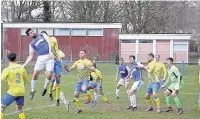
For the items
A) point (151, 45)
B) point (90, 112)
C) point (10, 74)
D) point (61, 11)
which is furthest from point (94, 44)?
point (10, 74)

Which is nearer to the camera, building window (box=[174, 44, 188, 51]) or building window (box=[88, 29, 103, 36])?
building window (box=[88, 29, 103, 36])

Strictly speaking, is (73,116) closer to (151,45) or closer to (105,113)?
(105,113)

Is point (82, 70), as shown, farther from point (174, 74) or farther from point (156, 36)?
point (156, 36)

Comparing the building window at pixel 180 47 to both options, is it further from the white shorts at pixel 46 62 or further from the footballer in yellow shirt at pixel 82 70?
the white shorts at pixel 46 62

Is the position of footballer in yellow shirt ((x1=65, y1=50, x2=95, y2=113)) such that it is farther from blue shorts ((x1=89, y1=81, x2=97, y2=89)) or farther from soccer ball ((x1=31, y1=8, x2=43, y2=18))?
soccer ball ((x1=31, y1=8, x2=43, y2=18))

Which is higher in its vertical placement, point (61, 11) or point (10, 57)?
point (61, 11)

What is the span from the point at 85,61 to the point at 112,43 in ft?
143

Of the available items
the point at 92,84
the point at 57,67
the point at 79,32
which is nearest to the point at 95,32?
the point at 79,32

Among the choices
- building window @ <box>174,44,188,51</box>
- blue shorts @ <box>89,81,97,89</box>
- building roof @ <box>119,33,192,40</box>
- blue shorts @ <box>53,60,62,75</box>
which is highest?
building roof @ <box>119,33,192,40</box>

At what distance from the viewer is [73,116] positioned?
1747 cm

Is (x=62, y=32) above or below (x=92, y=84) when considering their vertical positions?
above

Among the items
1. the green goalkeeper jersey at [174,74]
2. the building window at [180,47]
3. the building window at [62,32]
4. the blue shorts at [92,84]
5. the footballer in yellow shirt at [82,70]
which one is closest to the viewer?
the footballer in yellow shirt at [82,70]

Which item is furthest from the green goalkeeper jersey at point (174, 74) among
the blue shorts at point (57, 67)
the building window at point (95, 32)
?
the building window at point (95, 32)

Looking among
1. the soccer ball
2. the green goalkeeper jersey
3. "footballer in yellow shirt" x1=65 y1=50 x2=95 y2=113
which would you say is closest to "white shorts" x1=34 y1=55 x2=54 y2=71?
"footballer in yellow shirt" x1=65 y1=50 x2=95 y2=113
